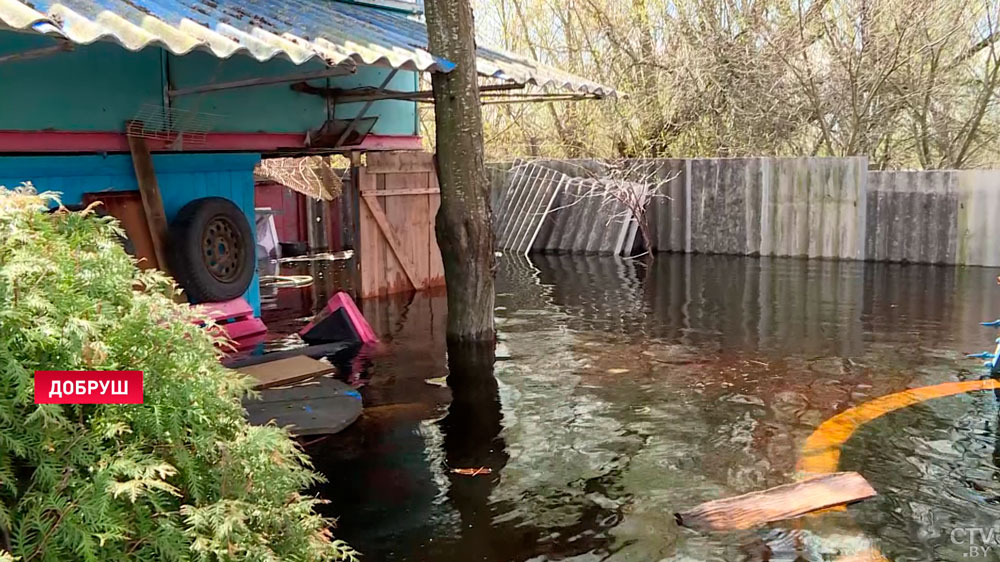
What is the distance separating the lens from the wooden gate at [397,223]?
11555mm

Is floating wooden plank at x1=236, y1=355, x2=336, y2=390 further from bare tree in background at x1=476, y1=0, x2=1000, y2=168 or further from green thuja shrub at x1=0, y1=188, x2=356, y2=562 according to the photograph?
bare tree in background at x1=476, y1=0, x2=1000, y2=168

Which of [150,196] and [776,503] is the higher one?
[150,196]

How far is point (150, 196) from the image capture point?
324 inches

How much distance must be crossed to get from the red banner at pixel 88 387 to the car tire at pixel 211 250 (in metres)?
6.16

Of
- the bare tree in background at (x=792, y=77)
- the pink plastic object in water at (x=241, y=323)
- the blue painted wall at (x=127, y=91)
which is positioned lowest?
the pink plastic object in water at (x=241, y=323)

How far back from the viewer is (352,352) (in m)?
8.68

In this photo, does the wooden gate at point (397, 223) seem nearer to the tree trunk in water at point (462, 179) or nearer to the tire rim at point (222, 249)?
the tire rim at point (222, 249)

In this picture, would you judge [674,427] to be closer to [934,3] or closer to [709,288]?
[709,288]

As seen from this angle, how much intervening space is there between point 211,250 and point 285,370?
6.70ft

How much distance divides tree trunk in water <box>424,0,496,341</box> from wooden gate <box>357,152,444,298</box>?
3231mm

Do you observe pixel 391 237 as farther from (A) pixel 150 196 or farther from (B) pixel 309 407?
(B) pixel 309 407

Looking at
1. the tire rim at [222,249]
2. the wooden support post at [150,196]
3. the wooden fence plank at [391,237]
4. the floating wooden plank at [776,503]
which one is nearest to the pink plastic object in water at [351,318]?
the tire rim at [222,249]

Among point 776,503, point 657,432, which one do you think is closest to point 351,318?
point 657,432

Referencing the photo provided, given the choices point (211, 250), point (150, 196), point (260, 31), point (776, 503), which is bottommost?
point (776, 503)
